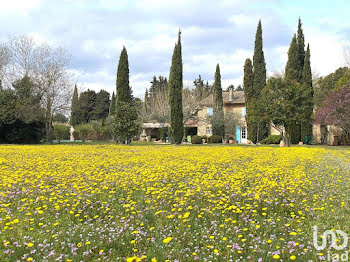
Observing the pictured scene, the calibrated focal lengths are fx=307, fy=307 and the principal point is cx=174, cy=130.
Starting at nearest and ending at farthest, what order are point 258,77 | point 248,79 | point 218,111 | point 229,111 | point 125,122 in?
point 125,122, point 258,77, point 248,79, point 218,111, point 229,111

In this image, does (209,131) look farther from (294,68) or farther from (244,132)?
(294,68)

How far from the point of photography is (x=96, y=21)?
388 inches

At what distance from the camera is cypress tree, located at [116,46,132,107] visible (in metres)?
29.8

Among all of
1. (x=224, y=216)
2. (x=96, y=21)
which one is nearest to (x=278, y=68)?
(x=96, y=21)

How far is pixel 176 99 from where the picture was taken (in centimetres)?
3097

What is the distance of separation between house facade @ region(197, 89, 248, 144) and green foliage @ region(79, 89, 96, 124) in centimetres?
2621

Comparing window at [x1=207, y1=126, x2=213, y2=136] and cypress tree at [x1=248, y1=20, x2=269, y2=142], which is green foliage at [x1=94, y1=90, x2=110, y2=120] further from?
cypress tree at [x1=248, y1=20, x2=269, y2=142]

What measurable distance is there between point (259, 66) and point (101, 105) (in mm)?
36885

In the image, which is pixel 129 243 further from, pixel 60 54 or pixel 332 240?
pixel 60 54

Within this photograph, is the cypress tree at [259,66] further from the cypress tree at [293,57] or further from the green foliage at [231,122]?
the green foliage at [231,122]

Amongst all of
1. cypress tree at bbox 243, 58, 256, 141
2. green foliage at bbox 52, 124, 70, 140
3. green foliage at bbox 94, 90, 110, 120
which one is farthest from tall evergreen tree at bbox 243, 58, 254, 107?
green foliage at bbox 94, 90, 110, 120

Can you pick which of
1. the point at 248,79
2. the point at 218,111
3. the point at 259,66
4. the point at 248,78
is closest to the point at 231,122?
the point at 218,111

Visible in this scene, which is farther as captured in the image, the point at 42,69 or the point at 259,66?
the point at 259,66

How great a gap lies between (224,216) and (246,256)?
1.36 m
